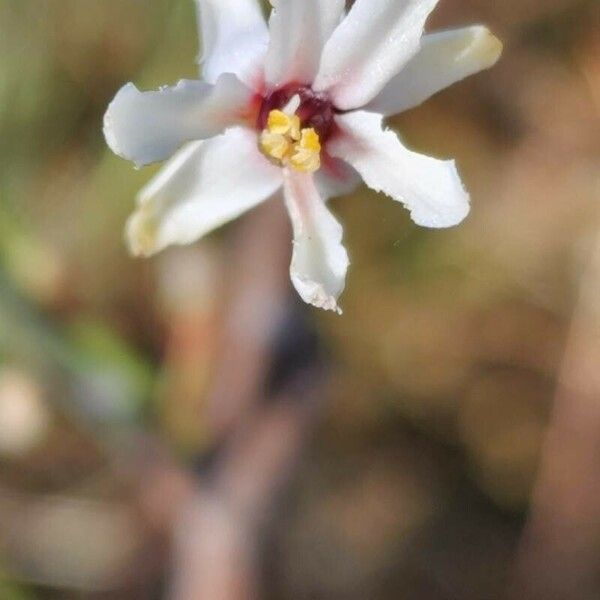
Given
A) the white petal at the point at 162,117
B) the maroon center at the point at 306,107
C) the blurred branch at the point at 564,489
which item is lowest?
the white petal at the point at 162,117

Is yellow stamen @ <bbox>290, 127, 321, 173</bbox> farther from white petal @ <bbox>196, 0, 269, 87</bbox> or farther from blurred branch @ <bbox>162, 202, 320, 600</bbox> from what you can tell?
blurred branch @ <bbox>162, 202, 320, 600</bbox>

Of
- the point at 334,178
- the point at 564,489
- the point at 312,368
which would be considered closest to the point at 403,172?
the point at 334,178

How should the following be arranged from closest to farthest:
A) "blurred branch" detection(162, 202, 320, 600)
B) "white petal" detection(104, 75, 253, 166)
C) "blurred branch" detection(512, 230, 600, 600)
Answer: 1. "white petal" detection(104, 75, 253, 166)
2. "blurred branch" detection(162, 202, 320, 600)
3. "blurred branch" detection(512, 230, 600, 600)

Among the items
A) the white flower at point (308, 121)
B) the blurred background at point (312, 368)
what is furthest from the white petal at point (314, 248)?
the blurred background at point (312, 368)

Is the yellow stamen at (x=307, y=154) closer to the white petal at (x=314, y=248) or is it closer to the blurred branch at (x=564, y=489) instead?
the white petal at (x=314, y=248)

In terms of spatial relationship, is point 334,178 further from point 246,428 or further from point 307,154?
point 246,428

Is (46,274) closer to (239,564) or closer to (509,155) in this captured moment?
(239,564)

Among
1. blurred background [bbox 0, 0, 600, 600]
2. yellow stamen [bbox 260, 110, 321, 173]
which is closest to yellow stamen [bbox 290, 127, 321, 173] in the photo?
yellow stamen [bbox 260, 110, 321, 173]

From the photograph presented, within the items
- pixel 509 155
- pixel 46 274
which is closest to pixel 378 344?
pixel 509 155
